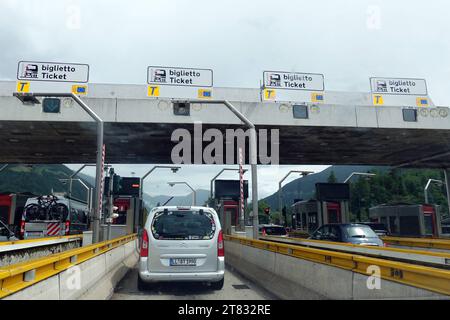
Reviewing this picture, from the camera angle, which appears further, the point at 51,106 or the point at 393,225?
the point at 393,225

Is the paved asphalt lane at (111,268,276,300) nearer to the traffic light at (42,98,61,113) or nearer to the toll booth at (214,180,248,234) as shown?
the traffic light at (42,98,61,113)

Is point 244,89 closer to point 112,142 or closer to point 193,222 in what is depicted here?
point 112,142

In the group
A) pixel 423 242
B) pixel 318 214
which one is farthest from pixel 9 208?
pixel 423 242

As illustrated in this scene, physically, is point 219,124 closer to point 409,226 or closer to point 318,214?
point 318,214

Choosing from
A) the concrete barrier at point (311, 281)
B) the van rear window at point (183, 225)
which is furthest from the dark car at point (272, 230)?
the van rear window at point (183, 225)

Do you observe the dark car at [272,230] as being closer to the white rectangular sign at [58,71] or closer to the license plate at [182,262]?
the white rectangular sign at [58,71]

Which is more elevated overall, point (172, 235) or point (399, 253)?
point (172, 235)

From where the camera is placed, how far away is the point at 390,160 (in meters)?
28.8

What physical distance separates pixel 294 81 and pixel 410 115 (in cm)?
586

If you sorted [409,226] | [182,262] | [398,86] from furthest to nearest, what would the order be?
[409,226] → [398,86] → [182,262]

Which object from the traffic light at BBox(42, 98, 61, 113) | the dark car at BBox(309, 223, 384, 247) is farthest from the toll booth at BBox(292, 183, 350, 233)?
the traffic light at BBox(42, 98, 61, 113)

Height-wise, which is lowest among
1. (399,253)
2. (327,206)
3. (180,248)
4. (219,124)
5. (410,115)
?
(399,253)

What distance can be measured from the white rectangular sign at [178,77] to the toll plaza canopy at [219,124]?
923mm

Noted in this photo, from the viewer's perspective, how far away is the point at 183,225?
26.2 feet
